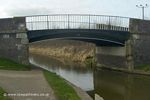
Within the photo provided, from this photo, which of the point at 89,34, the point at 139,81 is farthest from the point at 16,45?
the point at 139,81

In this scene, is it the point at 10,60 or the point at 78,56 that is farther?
the point at 78,56

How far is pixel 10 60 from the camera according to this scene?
3503cm

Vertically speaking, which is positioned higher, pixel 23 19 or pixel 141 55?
pixel 23 19

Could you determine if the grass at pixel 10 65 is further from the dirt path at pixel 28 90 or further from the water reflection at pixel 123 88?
the dirt path at pixel 28 90

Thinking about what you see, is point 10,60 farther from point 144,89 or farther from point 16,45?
point 144,89

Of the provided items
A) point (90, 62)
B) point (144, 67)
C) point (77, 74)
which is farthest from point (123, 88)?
point (90, 62)

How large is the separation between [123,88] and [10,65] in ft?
33.2

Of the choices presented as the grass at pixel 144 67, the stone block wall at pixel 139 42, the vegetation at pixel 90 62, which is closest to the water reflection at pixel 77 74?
the vegetation at pixel 90 62

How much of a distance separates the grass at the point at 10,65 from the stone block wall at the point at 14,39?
93 centimetres

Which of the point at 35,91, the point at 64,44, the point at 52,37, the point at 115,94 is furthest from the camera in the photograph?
the point at 64,44

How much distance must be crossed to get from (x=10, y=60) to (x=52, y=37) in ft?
19.3

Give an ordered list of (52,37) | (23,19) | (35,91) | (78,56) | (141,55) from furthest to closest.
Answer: (78,56)
(141,55)
(52,37)
(23,19)
(35,91)

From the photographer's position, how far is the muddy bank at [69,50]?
65238 mm

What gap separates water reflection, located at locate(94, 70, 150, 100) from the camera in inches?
977
